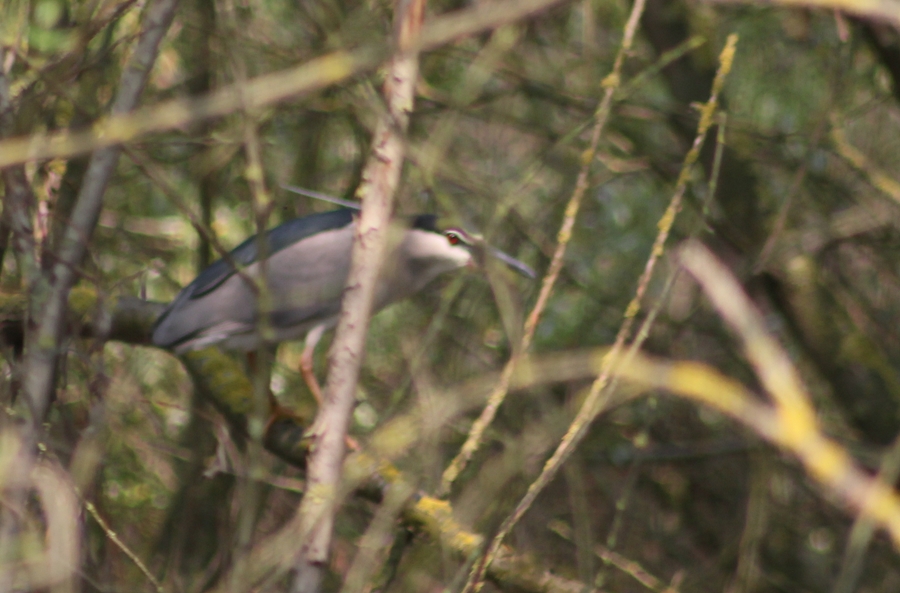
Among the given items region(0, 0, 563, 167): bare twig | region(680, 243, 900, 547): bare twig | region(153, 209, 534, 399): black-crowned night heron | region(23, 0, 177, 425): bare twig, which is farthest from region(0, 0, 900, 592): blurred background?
region(680, 243, 900, 547): bare twig

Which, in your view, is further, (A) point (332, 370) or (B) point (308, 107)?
(B) point (308, 107)

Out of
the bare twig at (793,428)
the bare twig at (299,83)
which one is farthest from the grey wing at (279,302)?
the bare twig at (793,428)

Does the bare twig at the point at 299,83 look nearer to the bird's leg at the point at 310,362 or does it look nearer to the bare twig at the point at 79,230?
the bare twig at the point at 79,230

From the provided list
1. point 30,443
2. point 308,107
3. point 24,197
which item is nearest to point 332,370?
point 30,443

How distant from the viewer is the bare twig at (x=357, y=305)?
1563 mm

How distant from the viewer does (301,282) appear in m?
3.87

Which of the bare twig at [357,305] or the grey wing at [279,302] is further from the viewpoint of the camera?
the grey wing at [279,302]

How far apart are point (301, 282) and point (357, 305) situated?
7.46 ft

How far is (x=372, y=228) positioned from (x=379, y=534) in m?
0.50

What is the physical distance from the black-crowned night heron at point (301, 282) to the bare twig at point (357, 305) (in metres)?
1.65

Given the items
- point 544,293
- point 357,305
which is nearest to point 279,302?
point 357,305

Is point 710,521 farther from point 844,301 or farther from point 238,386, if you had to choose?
point 238,386

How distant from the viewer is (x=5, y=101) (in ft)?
6.15

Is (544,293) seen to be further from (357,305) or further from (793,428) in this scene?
(793,428)
